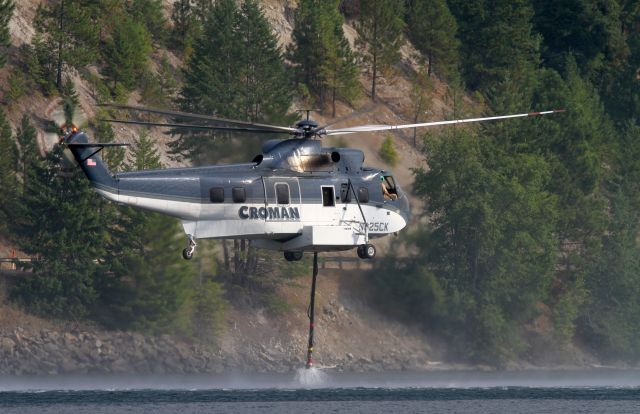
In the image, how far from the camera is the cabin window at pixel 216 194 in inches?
2704

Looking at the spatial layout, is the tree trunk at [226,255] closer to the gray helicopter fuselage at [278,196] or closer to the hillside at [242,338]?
the hillside at [242,338]

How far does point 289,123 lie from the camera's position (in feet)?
354

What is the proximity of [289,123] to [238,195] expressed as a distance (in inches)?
1541

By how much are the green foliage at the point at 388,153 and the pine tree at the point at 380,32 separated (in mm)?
13657

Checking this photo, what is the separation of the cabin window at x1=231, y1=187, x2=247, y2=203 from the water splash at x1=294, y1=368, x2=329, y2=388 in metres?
29.8

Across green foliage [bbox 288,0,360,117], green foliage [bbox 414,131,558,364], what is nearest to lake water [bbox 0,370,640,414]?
green foliage [bbox 414,131,558,364]

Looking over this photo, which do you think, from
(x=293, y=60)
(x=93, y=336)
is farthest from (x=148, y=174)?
(x=293, y=60)

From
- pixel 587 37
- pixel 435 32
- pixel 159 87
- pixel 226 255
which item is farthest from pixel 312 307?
pixel 587 37

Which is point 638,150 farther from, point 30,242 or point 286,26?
point 30,242

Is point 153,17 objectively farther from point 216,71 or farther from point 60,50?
point 216,71

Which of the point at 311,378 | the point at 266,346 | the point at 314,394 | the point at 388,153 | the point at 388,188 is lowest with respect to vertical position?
the point at 314,394

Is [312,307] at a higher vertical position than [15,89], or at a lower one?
lower

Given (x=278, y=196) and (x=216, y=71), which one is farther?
(x=216, y=71)

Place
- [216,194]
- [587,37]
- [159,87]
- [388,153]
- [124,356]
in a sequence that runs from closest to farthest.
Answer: [216,194] < [124,356] < [159,87] < [388,153] < [587,37]
